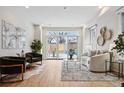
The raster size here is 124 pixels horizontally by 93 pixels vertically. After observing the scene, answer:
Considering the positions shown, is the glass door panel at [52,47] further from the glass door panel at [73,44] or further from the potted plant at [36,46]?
the potted plant at [36,46]

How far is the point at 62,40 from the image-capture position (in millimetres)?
11227

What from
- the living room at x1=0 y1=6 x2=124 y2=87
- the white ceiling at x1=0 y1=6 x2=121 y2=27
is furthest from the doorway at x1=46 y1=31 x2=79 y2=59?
the white ceiling at x1=0 y1=6 x2=121 y2=27

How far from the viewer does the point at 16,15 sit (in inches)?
261

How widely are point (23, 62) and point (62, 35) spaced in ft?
21.3

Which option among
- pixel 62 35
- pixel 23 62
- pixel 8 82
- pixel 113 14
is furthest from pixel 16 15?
pixel 62 35

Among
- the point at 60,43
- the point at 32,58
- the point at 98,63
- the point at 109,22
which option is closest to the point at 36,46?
the point at 60,43

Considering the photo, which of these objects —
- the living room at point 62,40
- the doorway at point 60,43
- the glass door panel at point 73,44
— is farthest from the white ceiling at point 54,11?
the glass door panel at point 73,44

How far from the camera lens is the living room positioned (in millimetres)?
4840

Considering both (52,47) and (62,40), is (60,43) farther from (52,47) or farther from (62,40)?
(52,47)

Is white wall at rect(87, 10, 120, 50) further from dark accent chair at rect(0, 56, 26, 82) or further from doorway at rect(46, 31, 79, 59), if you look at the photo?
dark accent chair at rect(0, 56, 26, 82)

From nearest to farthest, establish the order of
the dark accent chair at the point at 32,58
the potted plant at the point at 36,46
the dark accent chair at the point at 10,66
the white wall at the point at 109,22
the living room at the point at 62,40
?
1. the dark accent chair at the point at 10,66
2. the living room at the point at 62,40
3. the white wall at the point at 109,22
4. the dark accent chair at the point at 32,58
5. the potted plant at the point at 36,46

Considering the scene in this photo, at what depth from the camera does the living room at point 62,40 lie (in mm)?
4840
